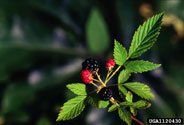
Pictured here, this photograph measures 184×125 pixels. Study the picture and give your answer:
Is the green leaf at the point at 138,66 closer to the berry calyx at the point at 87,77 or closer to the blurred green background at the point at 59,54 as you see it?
the berry calyx at the point at 87,77

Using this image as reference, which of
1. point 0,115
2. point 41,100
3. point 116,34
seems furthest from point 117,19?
point 0,115

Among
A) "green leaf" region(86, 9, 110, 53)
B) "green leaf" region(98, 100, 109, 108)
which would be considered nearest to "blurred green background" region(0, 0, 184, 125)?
"green leaf" region(86, 9, 110, 53)

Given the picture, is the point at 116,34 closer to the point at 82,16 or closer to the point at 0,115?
the point at 82,16

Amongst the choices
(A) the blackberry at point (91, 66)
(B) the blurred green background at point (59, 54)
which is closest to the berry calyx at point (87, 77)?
(A) the blackberry at point (91, 66)

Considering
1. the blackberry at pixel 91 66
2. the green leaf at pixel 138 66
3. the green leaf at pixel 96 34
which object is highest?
the green leaf at pixel 96 34

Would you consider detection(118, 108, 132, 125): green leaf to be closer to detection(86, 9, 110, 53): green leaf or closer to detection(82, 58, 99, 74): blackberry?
detection(82, 58, 99, 74): blackberry
